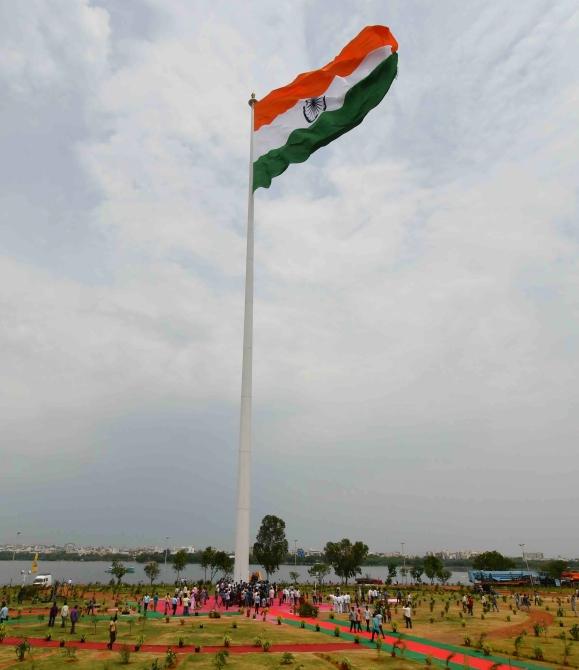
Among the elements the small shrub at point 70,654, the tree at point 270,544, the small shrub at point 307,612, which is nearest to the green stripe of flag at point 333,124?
the small shrub at point 307,612

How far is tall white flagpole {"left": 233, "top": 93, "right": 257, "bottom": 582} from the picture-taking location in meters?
33.8

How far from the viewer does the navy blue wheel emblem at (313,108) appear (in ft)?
107

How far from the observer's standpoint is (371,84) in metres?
30.5

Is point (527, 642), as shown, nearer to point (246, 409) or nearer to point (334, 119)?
point (246, 409)

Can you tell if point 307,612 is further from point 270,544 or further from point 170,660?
point 270,544

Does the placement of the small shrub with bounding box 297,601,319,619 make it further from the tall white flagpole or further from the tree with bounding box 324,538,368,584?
the tree with bounding box 324,538,368,584

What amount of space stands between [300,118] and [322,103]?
2048mm

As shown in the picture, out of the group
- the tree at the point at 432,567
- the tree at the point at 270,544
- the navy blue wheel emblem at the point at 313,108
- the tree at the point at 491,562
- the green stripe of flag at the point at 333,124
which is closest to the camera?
the green stripe of flag at the point at 333,124

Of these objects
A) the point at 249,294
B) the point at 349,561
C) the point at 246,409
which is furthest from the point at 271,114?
the point at 349,561

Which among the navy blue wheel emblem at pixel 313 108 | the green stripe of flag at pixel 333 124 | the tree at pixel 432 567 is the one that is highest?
the navy blue wheel emblem at pixel 313 108

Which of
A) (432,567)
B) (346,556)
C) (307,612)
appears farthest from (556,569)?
(307,612)

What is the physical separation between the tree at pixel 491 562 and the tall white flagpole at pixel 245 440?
64.3m

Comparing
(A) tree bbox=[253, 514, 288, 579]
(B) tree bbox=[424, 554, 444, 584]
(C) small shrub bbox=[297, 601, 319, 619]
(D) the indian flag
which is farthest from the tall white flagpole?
(B) tree bbox=[424, 554, 444, 584]

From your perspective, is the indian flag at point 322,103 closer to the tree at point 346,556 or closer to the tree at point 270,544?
the tree at point 270,544
